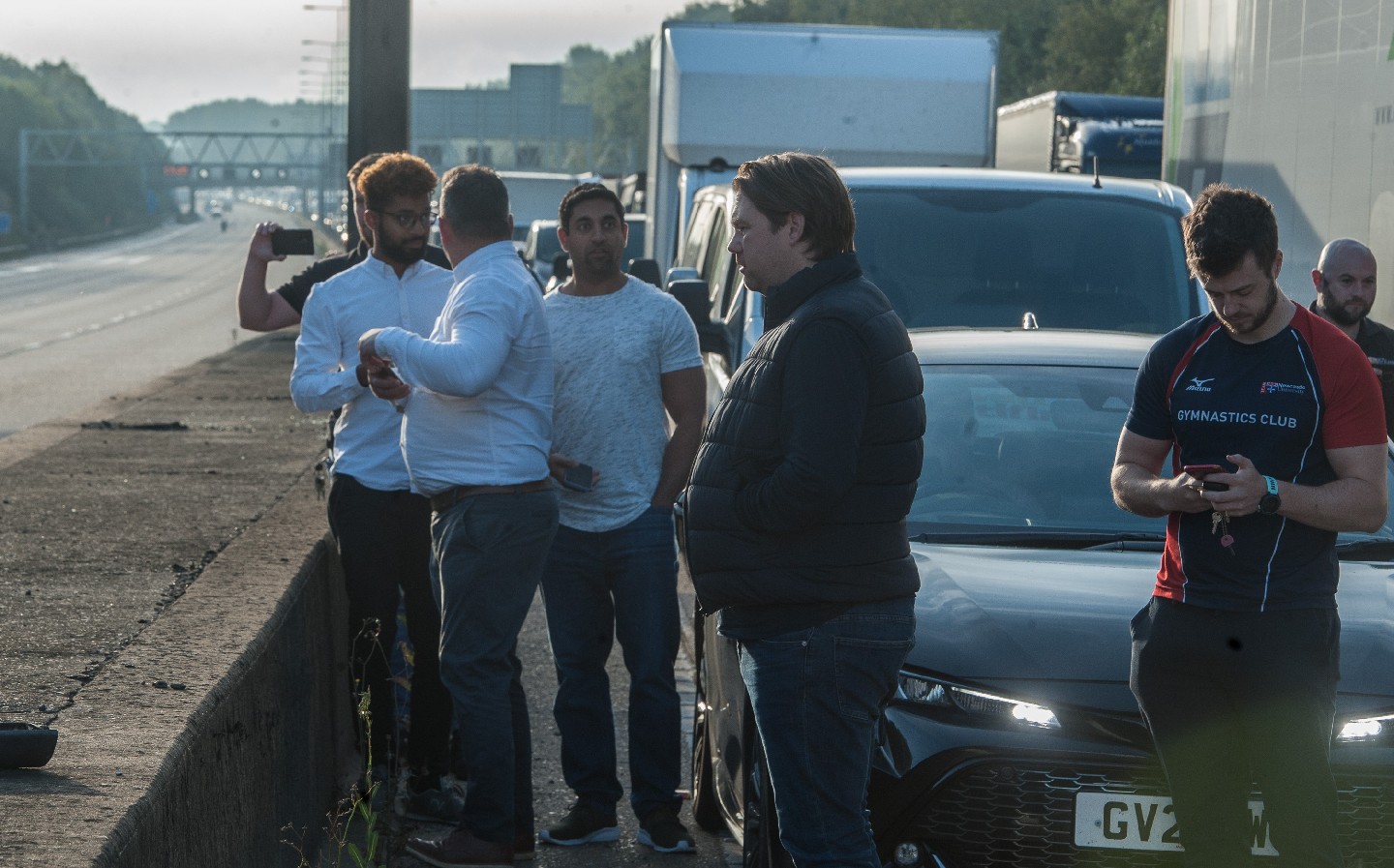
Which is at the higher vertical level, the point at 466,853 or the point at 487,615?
the point at 487,615

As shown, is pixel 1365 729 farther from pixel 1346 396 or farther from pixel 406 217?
pixel 406 217

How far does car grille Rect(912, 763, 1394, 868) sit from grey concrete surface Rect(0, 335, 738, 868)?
1422mm

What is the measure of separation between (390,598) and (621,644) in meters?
0.68

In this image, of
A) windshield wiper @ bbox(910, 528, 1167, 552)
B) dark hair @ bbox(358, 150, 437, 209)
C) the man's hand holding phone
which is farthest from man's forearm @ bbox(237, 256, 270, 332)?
windshield wiper @ bbox(910, 528, 1167, 552)

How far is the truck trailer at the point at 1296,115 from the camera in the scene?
7645 mm

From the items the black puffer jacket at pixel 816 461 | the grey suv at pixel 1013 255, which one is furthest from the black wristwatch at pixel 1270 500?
the grey suv at pixel 1013 255

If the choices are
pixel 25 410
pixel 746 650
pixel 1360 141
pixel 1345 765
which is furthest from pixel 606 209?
pixel 25 410

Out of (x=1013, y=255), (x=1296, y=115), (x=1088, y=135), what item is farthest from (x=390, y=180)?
(x=1088, y=135)

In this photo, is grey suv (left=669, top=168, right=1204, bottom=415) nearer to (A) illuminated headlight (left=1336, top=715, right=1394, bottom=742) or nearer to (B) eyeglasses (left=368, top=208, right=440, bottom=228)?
(B) eyeglasses (left=368, top=208, right=440, bottom=228)

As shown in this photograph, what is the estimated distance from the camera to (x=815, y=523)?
11.3ft

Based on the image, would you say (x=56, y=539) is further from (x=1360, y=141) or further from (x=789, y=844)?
(x=1360, y=141)

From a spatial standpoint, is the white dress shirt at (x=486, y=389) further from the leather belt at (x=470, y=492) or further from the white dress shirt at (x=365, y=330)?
the white dress shirt at (x=365, y=330)

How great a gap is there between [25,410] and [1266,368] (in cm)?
1901

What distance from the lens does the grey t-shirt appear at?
538 cm
